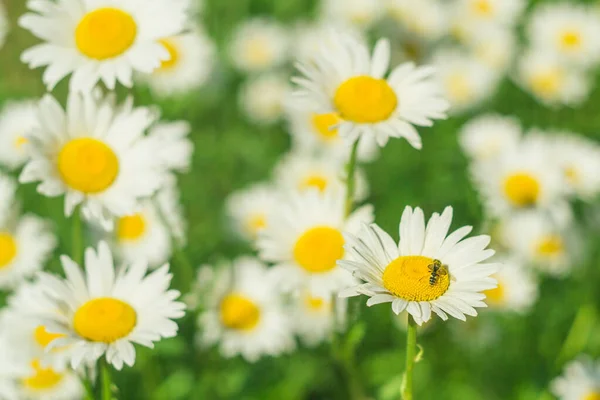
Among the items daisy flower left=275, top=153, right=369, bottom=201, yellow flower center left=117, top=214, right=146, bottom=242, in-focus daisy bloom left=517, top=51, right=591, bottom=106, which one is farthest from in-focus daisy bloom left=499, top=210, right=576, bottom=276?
yellow flower center left=117, top=214, right=146, bottom=242

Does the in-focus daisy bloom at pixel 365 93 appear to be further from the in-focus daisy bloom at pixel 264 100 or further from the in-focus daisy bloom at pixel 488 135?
the in-focus daisy bloom at pixel 264 100

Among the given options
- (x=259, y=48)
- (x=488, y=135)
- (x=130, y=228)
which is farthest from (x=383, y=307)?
(x=259, y=48)

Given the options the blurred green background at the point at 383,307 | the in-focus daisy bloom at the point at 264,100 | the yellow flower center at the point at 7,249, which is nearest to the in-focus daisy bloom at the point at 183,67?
the blurred green background at the point at 383,307

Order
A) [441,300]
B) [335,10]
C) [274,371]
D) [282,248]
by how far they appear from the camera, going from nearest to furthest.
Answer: [441,300], [282,248], [274,371], [335,10]

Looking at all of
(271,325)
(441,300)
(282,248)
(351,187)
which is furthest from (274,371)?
(441,300)

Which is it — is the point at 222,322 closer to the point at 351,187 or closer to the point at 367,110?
the point at 351,187

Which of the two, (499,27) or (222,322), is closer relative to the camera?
(222,322)

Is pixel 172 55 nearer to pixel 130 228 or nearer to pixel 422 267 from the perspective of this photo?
pixel 130 228
